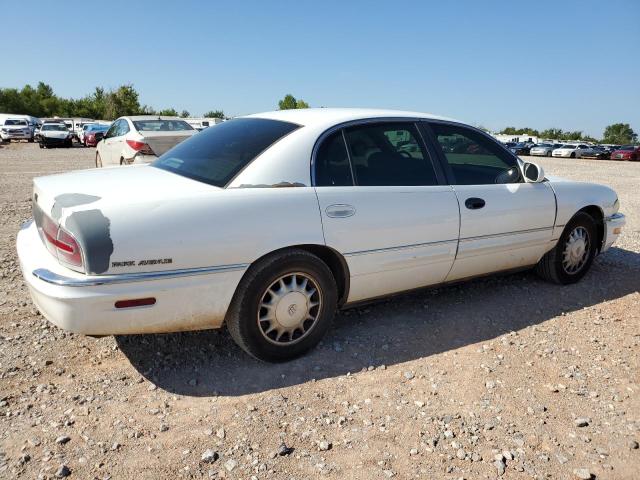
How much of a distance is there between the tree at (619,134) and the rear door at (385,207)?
99.9m

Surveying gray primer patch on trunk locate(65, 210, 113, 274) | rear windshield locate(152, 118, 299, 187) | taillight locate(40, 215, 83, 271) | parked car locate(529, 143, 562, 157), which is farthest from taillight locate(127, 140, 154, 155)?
parked car locate(529, 143, 562, 157)

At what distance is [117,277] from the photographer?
7.86ft

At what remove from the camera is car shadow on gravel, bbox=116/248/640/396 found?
2.91 m

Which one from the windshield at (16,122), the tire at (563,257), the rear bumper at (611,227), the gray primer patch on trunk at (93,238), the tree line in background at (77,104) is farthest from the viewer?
the tree line in background at (77,104)

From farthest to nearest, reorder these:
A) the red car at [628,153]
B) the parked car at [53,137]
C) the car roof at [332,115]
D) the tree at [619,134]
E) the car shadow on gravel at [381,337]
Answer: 1. the tree at [619,134]
2. the red car at [628,153]
3. the parked car at [53,137]
4. the car roof at [332,115]
5. the car shadow on gravel at [381,337]

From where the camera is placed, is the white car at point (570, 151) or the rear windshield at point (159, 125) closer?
the rear windshield at point (159, 125)

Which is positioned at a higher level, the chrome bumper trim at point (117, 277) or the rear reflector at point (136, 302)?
the chrome bumper trim at point (117, 277)

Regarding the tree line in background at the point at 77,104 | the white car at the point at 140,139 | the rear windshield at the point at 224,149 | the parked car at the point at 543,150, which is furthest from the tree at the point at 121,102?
the rear windshield at the point at 224,149

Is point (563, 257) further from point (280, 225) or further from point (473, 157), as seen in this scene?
point (280, 225)

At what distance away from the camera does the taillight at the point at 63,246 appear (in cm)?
238

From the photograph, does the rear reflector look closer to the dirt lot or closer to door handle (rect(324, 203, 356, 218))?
the dirt lot

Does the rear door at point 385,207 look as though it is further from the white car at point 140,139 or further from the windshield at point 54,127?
the windshield at point 54,127

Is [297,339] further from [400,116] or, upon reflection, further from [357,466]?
[400,116]

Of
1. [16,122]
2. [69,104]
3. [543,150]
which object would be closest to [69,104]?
[69,104]
